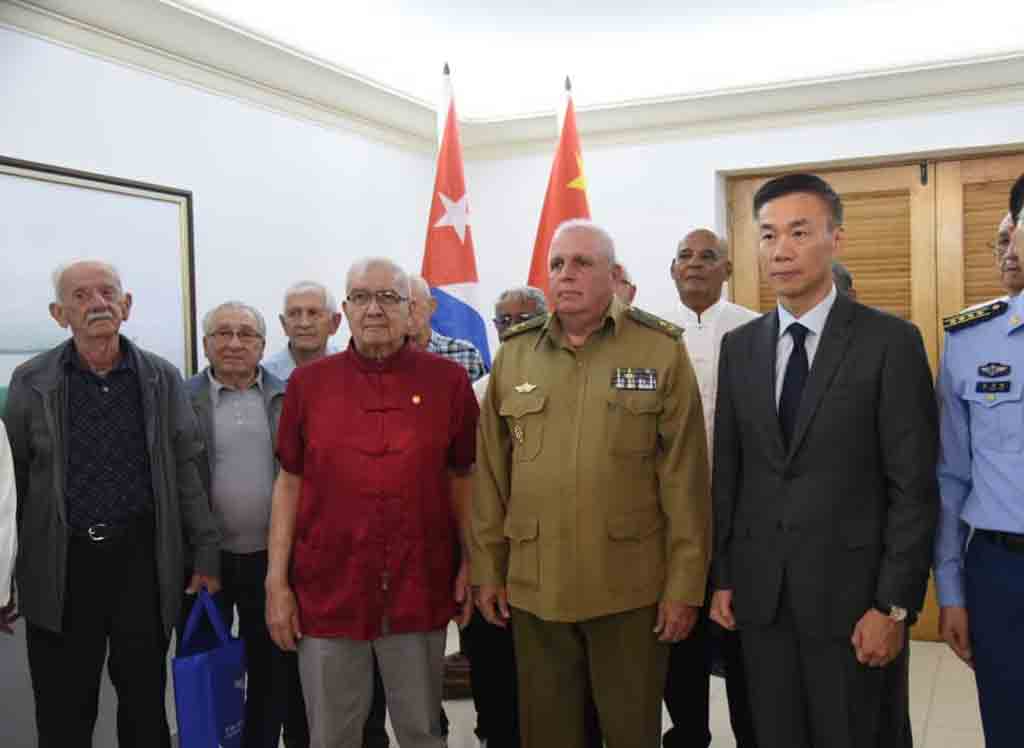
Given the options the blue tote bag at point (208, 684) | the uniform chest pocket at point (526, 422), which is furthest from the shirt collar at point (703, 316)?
the blue tote bag at point (208, 684)

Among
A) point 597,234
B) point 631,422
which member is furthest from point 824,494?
point 597,234

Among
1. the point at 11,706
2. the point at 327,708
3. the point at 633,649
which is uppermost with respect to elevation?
the point at 633,649

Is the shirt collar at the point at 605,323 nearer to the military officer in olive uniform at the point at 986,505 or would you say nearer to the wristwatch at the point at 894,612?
the military officer in olive uniform at the point at 986,505

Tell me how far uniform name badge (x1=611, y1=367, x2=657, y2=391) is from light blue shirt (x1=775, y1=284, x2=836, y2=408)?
0.29 m

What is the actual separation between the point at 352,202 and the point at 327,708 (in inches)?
116

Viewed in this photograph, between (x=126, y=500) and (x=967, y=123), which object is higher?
(x=967, y=123)

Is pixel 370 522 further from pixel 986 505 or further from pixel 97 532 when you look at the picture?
pixel 986 505

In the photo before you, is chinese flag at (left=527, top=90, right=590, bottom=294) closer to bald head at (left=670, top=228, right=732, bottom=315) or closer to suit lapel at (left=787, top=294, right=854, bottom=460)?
bald head at (left=670, top=228, right=732, bottom=315)

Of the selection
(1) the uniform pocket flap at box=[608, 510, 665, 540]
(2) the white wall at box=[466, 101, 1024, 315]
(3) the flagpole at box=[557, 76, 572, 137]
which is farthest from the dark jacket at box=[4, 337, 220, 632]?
(2) the white wall at box=[466, 101, 1024, 315]

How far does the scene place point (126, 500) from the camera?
240cm

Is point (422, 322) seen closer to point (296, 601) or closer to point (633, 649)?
point (296, 601)

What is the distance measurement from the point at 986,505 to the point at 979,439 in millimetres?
133

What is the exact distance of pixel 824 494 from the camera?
1856 millimetres

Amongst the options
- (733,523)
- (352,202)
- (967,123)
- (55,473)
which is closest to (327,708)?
(55,473)
